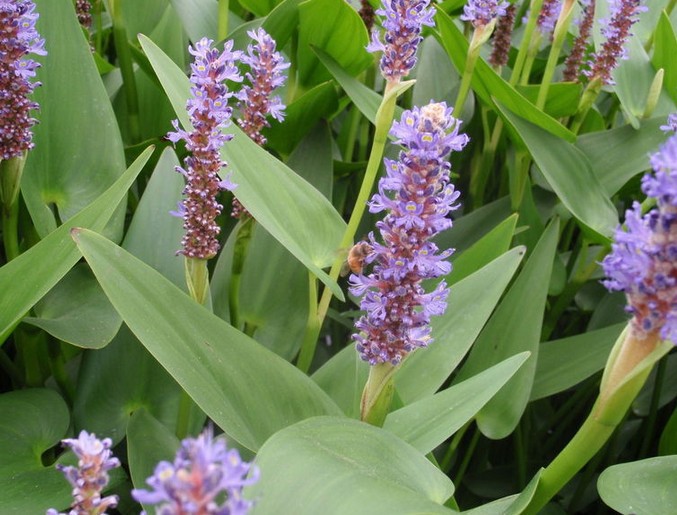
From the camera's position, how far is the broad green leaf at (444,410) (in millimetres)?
1180

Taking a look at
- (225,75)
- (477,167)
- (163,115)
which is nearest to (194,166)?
(225,75)

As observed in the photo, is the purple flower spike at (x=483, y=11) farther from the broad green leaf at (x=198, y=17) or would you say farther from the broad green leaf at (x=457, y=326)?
the broad green leaf at (x=198, y=17)

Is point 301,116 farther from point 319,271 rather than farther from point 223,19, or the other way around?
point 319,271

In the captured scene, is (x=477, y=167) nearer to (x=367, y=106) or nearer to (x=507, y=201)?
(x=507, y=201)

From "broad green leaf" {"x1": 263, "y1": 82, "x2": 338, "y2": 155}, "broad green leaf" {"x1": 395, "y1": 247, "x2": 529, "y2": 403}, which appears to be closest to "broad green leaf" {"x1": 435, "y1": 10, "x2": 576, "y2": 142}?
"broad green leaf" {"x1": 263, "y1": 82, "x2": 338, "y2": 155}

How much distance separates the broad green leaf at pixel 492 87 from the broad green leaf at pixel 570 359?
16.6 inches

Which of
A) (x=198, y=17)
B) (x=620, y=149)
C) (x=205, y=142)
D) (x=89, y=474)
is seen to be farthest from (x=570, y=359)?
(x=89, y=474)

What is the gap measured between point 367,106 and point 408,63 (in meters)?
0.45

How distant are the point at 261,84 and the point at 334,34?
1.37 feet

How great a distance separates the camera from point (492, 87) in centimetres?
178

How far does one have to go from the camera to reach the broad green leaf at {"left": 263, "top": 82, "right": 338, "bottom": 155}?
1.73 metres

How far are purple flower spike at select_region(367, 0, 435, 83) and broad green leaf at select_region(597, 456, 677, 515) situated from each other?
0.64 meters

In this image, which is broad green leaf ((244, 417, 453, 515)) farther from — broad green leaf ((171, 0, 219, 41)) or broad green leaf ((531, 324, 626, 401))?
broad green leaf ((171, 0, 219, 41))

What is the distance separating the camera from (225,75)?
1.21 meters
